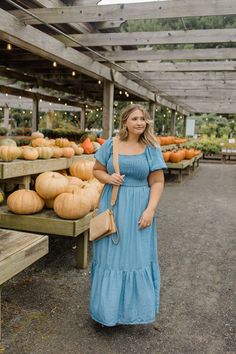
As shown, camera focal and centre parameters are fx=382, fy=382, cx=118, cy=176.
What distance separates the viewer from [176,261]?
13.8 feet

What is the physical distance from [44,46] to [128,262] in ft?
12.8

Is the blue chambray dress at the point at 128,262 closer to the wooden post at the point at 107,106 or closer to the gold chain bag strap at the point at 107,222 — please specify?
the gold chain bag strap at the point at 107,222

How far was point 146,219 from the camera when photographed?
2.61 meters

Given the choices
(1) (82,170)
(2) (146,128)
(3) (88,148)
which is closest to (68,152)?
(1) (82,170)

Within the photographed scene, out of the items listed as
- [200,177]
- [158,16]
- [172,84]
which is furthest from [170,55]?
[200,177]

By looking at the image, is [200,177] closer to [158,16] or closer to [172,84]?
[172,84]

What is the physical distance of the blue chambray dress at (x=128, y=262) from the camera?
2.61 m

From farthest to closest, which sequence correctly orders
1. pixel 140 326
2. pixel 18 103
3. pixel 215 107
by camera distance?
pixel 215 107 < pixel 18 103 < pixel 140 326

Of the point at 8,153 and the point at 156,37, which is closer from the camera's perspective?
the point at 8,153

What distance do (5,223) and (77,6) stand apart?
2.95 meters

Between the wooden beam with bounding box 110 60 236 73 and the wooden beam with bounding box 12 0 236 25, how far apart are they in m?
2.89

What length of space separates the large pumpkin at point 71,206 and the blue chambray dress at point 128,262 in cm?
99

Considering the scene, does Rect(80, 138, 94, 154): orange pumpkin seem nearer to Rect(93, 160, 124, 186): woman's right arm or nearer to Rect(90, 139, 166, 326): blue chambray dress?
Rect(93, 160, 124, 186): woman's right arm

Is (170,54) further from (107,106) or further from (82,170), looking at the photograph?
(82,170)
